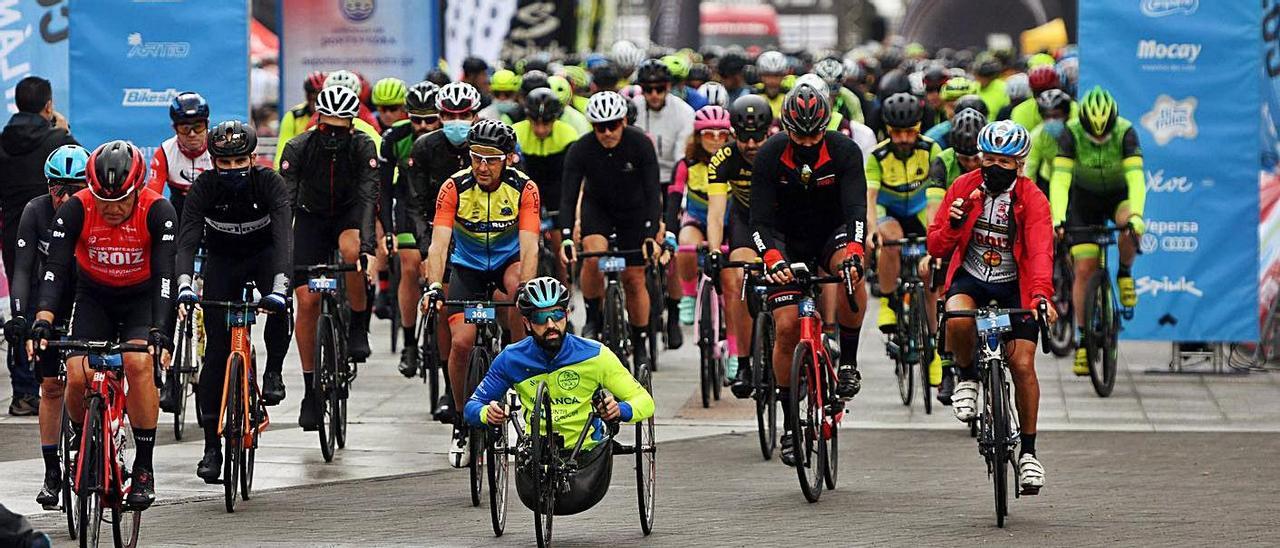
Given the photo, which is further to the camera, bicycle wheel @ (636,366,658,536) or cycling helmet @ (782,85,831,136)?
cycling helmet @ (782,85,831,136)

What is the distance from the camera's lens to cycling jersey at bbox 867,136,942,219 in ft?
53.0

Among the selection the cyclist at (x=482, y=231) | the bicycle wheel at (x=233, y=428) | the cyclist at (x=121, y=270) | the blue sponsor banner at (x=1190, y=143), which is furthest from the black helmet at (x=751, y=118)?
the cyclist at (x=121, y=270)

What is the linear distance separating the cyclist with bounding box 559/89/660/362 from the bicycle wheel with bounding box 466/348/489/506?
125 inches

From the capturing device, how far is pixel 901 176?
16172 millimetres

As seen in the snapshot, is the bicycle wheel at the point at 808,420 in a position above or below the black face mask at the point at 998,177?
below

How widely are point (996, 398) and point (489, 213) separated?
319 cm

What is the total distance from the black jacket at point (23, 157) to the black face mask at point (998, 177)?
675cm

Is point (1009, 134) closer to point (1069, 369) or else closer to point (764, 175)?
point (764, 175)

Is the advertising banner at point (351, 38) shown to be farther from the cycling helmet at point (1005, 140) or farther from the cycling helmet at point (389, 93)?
the cycling helmet at point (1005, 140)

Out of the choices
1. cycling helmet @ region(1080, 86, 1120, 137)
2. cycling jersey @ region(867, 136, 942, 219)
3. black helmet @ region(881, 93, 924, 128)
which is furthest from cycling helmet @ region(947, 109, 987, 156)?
cycling helmet @ region(1080, 86, 1120, 137)

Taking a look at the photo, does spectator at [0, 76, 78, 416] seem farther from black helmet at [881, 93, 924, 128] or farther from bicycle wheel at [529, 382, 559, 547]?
bicycle wheel at [529, 382, 559, 547]

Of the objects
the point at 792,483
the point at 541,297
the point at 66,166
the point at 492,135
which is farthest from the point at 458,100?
the point at 541,297

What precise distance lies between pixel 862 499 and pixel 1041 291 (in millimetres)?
1599

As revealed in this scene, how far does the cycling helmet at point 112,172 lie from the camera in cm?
1059
